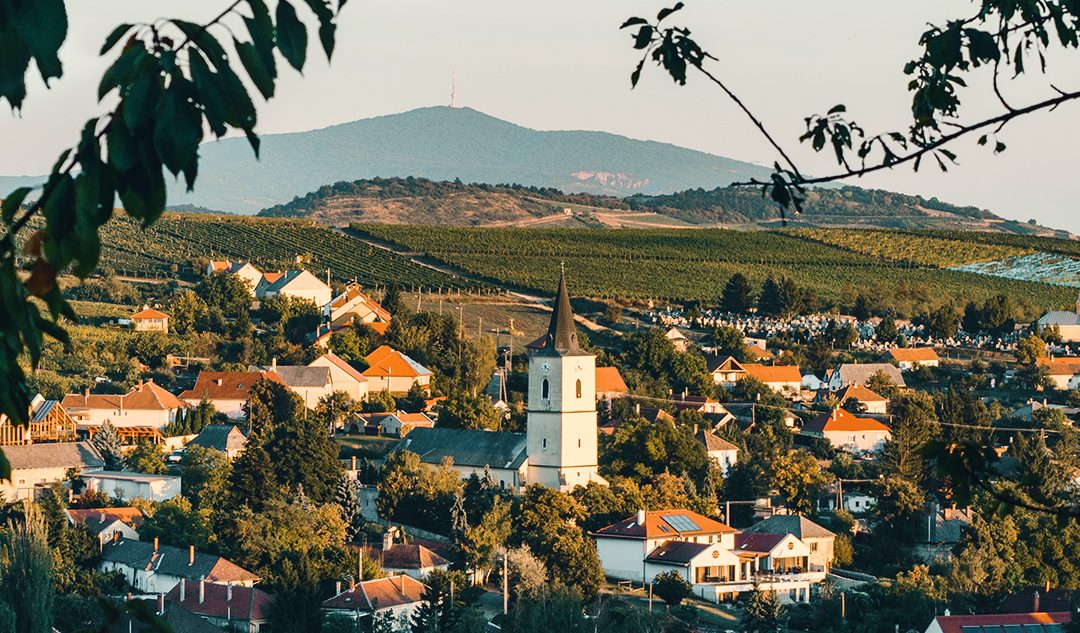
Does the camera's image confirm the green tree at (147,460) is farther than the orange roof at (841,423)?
No

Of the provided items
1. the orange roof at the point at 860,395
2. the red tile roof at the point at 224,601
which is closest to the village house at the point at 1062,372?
the orange roof at the point at 860,395

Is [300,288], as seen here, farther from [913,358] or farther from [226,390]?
[913,358]

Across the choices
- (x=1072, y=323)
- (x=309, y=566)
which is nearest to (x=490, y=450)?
(x=309, y=566)

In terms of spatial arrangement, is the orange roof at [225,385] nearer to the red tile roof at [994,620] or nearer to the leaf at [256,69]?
the red tile roof at [994,620]

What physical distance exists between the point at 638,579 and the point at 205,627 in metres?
12.5

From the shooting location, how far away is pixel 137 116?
3627 millimetres

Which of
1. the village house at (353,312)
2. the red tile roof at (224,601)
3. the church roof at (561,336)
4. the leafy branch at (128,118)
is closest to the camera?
the leafy branch at (128,118)

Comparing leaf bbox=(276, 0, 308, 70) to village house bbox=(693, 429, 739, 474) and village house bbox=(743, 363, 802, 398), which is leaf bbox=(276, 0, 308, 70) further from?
village house bbox=(743, 363, 802, 398)

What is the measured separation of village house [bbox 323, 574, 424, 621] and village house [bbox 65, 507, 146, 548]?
6928mm

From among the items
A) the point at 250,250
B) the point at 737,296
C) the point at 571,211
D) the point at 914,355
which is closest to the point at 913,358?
the point at 914,355

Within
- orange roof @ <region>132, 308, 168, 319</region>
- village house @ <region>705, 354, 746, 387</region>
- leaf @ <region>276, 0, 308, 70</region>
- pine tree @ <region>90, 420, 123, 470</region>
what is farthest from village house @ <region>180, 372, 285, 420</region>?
leaf @ <region>276, 0, 308, 70</region>

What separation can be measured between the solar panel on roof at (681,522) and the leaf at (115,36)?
149 feet

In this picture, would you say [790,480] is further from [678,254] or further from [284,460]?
[678,254]

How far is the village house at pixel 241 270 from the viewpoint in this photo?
3201 inches
